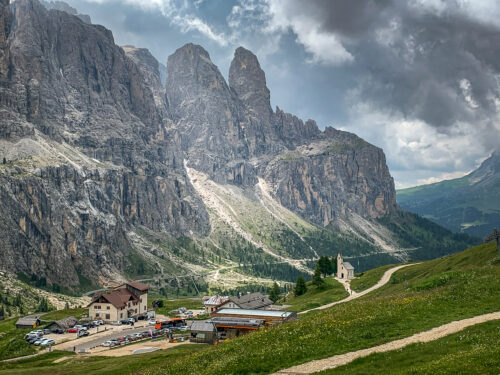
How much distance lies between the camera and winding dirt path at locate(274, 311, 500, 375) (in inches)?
1094

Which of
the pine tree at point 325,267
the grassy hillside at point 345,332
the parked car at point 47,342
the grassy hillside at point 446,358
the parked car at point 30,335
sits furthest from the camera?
the pine tree at point 325,267

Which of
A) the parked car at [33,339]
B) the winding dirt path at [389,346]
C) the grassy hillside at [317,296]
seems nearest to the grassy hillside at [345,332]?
the winding dirt path at [389,346]

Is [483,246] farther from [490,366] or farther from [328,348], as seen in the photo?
[490,366]

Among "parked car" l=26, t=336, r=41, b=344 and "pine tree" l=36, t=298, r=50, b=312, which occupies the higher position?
"parked car" l=26, t=336, r=41, b=344

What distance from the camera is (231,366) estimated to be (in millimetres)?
31328

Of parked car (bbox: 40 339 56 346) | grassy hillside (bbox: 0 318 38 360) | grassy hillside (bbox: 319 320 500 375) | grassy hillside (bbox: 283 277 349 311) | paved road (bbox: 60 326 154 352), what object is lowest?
grassy hillside (bbox: 283 277 349 311)

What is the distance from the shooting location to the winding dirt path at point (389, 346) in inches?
1094

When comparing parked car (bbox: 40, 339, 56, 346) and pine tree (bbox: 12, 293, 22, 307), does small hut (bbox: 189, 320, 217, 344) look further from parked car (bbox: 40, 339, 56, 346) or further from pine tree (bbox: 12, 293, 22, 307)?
pine tree (bbox: 12, 293, 22, 307)

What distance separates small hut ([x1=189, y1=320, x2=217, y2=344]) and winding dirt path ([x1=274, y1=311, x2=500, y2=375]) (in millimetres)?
36176

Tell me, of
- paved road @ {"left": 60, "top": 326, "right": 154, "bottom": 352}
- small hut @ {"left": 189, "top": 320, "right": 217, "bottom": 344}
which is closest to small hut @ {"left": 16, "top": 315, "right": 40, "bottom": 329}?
paved road @ {"left": 60, "top": 326, "right": 154, "bottom": 352}

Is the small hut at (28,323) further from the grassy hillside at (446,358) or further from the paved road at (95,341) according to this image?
the grassy hillside at (446,358)

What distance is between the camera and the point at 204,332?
6384 centimetres

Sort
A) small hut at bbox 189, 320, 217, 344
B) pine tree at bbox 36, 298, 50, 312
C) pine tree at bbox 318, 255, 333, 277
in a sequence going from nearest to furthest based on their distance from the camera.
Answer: small hut at bbox 189, 320, 217, 344, pine tree at bbox 318, 255, 333, 277, pine tree at bbox 36, 298, 50, 312

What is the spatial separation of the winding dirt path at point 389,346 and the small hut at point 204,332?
119ft
